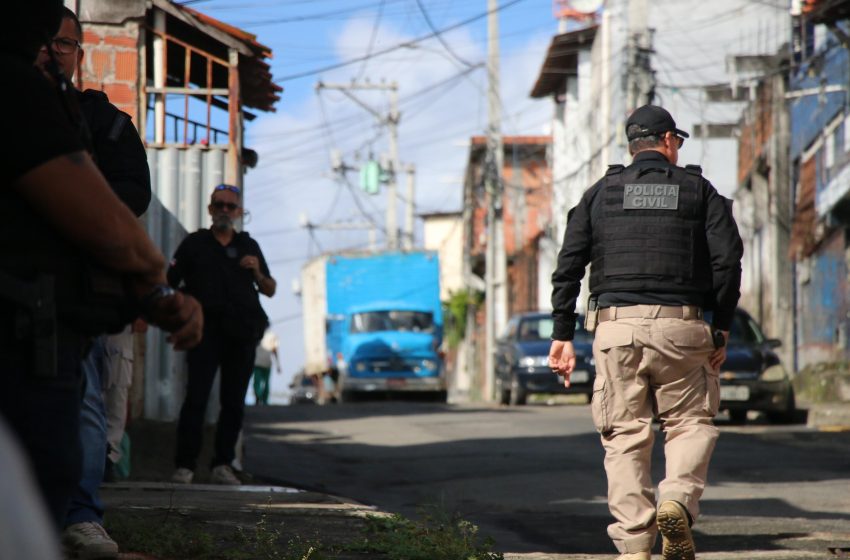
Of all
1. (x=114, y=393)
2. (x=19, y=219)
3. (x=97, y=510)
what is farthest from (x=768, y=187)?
(x=19, y=219)

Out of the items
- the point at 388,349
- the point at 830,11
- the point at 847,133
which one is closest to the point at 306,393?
the point at 388,349

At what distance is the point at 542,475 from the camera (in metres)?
10.7

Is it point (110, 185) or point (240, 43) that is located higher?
point (240, 43)

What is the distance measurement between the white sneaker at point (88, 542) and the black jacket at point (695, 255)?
2187mm

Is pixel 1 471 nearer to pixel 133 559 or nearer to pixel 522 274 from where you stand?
pixel 133 559

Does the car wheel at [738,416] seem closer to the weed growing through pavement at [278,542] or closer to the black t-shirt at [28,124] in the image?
the weed growing through pavement at [278,542]

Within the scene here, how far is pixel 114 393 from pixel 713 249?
3095 mm

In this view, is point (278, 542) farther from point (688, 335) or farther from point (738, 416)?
point (738, 416)

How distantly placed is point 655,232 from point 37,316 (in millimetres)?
3740

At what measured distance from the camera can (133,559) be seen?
5.27 metres

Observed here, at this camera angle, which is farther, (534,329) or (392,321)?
(392,321)

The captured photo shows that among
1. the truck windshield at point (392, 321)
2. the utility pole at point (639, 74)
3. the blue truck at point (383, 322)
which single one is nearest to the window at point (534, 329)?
the utility pole at point (639, 74)

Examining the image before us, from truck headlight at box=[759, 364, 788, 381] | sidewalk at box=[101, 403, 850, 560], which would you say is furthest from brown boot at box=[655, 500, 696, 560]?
truck headlight at box=[759, 364, 788, 381]

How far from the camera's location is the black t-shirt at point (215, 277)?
8.89 meters
